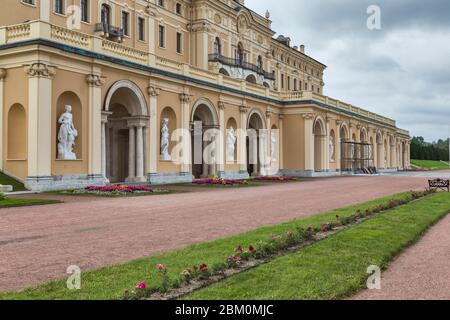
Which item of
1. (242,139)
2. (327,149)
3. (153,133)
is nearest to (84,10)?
(153,133)

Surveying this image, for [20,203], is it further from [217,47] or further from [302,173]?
[217,47]

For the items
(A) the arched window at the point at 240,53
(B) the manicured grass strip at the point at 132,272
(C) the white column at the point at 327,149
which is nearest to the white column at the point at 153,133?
(B) the manicured grass strip at the point at 132,272

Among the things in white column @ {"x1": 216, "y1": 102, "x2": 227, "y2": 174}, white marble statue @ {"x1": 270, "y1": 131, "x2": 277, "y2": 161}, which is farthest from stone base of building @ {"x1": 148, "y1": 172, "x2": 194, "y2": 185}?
white marble statue @ {"x1": 270, "y1": 131, "x2": 277, "y2": 161}

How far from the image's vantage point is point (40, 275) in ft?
23.6

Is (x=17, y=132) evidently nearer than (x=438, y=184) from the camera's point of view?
Yes

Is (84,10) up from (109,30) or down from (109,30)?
up

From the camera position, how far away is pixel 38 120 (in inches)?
961

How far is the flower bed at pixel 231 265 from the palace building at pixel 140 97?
698 inches

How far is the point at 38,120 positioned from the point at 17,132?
85.3 inches

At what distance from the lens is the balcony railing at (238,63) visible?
5079 cm

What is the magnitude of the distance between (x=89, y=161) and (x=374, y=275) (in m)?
23.2

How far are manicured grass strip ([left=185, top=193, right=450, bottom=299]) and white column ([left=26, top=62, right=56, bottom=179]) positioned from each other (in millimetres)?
17942

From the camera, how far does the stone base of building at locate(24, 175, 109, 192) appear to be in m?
24.1

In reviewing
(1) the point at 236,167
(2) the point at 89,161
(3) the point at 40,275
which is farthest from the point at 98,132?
(3) the point at 40,275
